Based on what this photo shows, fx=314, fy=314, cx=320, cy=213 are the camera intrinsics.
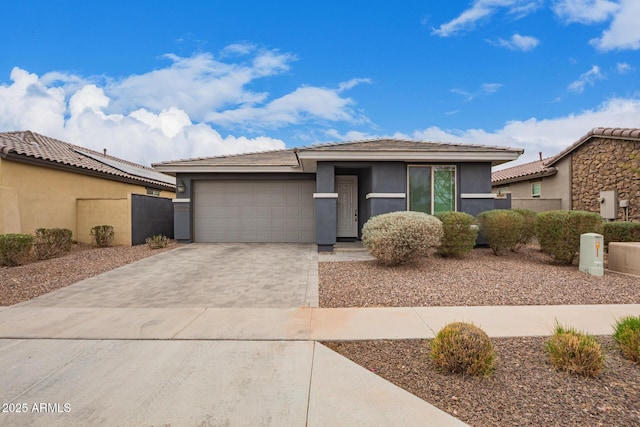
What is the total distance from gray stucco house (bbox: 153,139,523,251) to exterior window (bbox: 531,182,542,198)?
957 centimetres

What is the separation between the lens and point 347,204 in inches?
500

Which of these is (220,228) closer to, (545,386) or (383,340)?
(383,340)

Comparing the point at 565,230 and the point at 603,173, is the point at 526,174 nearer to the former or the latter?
the point at 603,173

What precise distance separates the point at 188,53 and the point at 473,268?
1288 cm

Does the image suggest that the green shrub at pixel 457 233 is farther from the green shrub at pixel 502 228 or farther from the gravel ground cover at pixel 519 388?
the gravel ground cover at pixel 519 388

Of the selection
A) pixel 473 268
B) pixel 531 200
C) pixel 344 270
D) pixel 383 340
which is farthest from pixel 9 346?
pixel 531 200

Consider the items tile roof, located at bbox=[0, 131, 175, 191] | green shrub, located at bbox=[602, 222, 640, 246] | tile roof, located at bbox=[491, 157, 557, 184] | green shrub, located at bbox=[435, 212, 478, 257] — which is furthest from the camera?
tile roof, located at bbox=[491, 157, 557, 184]

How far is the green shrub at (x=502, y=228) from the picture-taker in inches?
347

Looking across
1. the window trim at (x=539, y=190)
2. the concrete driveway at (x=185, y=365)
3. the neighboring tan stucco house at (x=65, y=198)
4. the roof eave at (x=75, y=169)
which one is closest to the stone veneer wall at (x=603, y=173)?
the window trim at (x=539, y=190)

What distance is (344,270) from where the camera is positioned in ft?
25.6

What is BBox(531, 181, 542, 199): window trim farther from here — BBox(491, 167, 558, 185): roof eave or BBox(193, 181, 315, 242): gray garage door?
BBox(193, 181, 315, 242): gray garage door

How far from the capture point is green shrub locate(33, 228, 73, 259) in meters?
9.27

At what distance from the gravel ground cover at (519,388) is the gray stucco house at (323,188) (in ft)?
22.6

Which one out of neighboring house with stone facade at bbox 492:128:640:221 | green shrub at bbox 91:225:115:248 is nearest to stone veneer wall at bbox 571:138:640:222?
neighboring house with stone facade at bbox 492:128:640:221
